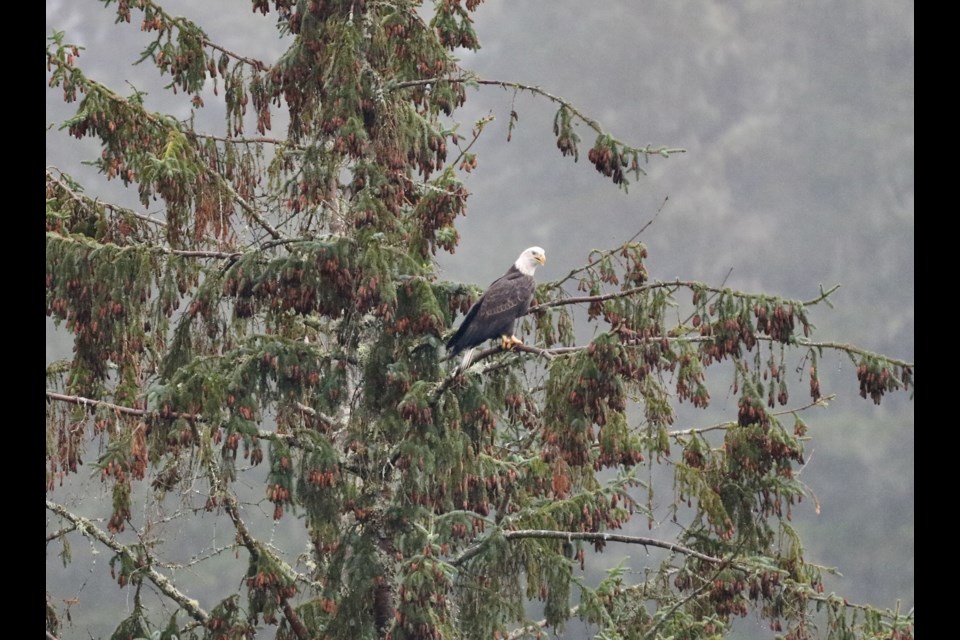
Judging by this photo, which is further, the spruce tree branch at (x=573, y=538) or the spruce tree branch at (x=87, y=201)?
the spruce tree branch at (x=87, y=201)

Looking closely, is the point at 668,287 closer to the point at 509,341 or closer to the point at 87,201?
the point at 509,341

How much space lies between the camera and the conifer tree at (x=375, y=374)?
350 inches

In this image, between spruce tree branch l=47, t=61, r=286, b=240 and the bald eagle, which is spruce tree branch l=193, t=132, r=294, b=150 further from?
the bald eagle

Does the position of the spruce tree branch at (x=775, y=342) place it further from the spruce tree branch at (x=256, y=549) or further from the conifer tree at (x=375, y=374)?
the spruce tree branch at (x=256, y=549)

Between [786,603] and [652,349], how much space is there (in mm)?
2293

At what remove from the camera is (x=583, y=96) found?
5113 inches

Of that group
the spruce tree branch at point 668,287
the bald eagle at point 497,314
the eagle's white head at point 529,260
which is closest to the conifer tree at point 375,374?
the spruce tree branch at point 668,287

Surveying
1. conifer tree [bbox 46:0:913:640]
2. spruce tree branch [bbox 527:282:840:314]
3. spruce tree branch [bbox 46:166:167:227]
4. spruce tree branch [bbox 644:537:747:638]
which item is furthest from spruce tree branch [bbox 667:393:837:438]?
spruce tree branch [bbox 46:166:167:227]

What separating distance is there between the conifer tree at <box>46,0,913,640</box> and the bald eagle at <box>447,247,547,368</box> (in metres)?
0.16

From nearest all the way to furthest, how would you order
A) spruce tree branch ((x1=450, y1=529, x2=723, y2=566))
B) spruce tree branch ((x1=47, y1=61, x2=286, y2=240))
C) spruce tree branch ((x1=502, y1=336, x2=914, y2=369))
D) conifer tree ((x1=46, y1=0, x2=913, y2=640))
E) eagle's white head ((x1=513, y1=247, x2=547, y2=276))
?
spruce tree branch ((x1=502, y1=336, x2=914, y2=369))
conifer tree ((x1=46, y1=0, x2=913, y2=640))
spruce tree branch ((x1=450, y1=529, x2=723, y2=566))
spruce tree branch ((x1=47, y1=61, x2=286, y2=240))
eagle's white head ((x1=513, y1=247, x2=547, y2=276))

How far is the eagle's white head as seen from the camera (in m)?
11.9

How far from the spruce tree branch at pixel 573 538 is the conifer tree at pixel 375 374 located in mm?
26

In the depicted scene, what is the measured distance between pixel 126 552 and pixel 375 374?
2489mm
